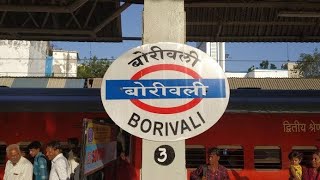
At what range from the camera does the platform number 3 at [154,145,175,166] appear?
284 cm

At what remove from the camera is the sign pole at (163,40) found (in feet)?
9.36

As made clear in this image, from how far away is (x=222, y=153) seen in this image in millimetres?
7531

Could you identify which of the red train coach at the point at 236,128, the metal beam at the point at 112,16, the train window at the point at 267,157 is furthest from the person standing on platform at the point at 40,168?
the train window at the point at 267,157

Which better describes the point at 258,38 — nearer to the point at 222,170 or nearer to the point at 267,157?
the point at 267,157

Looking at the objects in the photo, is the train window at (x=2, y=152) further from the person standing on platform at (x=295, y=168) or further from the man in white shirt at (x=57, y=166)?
the person standing on platform at (x=295, y=168)

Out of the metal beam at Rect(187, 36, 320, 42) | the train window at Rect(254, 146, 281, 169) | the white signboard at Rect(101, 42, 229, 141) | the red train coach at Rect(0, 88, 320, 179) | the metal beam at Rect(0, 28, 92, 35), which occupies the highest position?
the metal beam at Rect(0, 28, 92, 35)

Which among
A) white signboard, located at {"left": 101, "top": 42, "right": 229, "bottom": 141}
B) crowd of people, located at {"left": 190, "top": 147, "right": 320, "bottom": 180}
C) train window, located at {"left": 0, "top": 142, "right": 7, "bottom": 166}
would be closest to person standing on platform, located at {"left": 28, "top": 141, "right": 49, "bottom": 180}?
train window, located at {"left": 0, "top": 142, "right": 7, "bottom": 166}

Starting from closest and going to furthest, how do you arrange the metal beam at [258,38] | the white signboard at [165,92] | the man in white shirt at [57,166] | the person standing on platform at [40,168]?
the white signboard at [165,92] → the man in white shirt at [57,166] → the person standing on platform at [40,168] → the metal beam at [258,38]

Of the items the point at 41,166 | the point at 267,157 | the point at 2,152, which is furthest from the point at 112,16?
Answer: the point at 267,157

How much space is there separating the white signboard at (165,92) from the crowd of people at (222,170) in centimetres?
273

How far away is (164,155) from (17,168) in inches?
142

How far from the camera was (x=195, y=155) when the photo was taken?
24.7 feet

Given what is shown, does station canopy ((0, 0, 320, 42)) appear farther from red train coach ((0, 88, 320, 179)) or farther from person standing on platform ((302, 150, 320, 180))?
person standing on platform ((302, 150, 320, 180))

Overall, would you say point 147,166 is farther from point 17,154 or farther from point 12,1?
point 12,1
